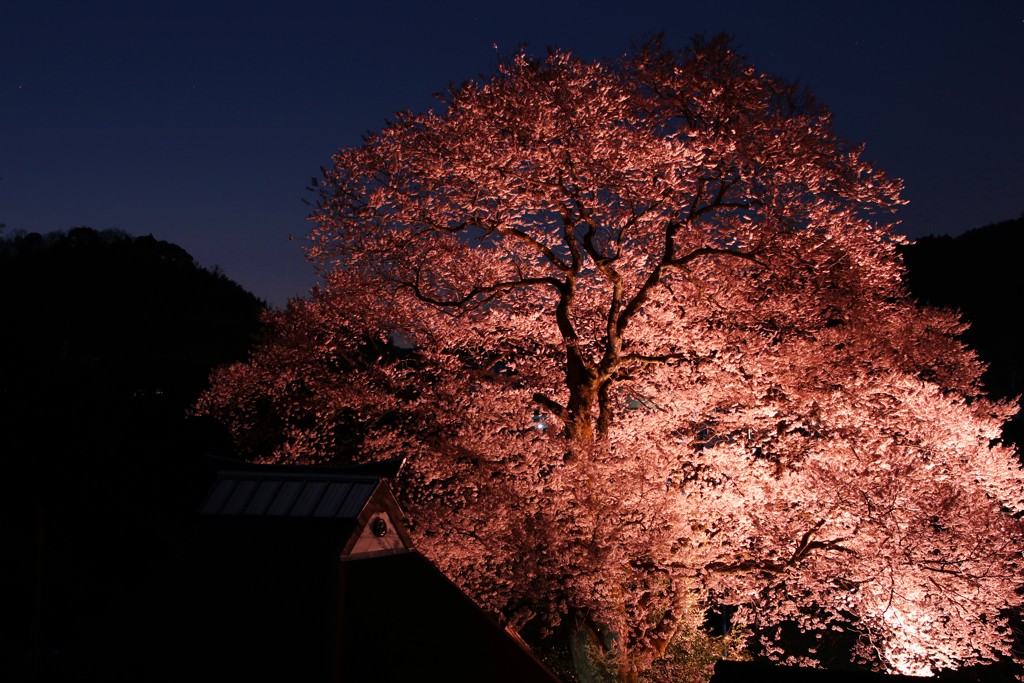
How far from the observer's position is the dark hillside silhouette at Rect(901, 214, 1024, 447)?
36.0m

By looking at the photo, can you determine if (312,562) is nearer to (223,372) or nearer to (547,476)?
(547,476)

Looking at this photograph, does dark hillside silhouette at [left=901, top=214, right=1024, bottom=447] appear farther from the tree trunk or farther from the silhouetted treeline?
the tree trunk

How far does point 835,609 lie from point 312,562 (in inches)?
362

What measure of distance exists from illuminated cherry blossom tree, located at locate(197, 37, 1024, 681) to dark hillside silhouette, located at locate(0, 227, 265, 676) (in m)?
8.83

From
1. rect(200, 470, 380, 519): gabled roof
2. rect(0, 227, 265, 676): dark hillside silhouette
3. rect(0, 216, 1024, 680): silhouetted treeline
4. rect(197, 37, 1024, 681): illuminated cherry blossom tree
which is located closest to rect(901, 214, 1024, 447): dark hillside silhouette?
rect(0, 216, 1024, 680): silhouetted treeline

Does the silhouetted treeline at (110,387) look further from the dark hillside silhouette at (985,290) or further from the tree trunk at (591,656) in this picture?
the tree trunk at (591,656)

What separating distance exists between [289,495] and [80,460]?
845 inches

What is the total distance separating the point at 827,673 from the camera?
22.3 feet

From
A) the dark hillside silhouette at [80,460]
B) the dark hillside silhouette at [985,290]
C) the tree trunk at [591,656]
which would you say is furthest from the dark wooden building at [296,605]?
the dark hillside silhouette at [985,290]

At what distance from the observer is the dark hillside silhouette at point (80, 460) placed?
731 inches

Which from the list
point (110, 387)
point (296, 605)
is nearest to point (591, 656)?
point (296, 605)

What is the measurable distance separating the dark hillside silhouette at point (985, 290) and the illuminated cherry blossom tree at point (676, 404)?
1036 inches

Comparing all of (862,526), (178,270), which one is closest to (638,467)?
(862,526)

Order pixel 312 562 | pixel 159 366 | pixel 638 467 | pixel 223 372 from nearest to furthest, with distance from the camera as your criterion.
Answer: pixel 312 562
pixel 638 467
pixel 223 372
pixel 159 366
